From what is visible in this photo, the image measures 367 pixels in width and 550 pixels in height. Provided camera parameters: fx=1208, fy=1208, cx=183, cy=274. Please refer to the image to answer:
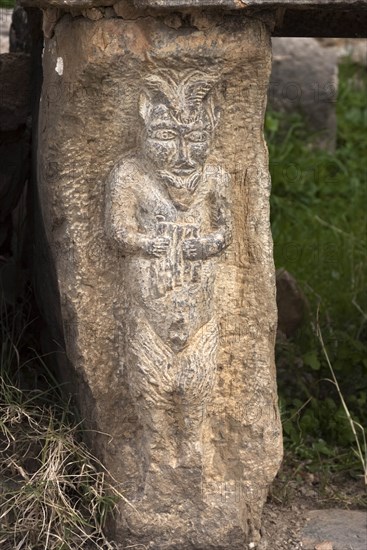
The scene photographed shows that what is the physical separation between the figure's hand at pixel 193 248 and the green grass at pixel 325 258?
3.57 feet

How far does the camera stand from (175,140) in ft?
10.8

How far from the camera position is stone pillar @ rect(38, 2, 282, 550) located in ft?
10.7

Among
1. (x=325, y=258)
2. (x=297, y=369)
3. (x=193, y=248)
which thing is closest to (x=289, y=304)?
(x=297, y=369)

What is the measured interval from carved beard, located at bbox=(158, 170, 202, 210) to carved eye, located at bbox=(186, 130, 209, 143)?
3.8 inches

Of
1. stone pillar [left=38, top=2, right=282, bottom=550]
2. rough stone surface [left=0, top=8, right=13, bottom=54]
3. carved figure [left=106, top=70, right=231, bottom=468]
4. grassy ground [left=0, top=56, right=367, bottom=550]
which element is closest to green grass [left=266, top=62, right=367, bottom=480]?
grassy ground [left=0, top=56, right=367, bottom=550]

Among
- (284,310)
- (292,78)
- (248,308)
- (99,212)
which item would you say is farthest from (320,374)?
(292,78)

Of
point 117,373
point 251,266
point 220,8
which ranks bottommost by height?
point 117,373

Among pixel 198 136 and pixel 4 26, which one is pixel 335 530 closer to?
pixel 198 136

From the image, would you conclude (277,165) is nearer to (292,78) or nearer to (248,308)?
(292,78)

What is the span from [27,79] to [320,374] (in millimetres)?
1566

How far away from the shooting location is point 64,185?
341 cm

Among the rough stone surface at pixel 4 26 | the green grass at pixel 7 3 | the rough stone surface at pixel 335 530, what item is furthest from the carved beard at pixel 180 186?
the rough stone surface at pixel 4 26

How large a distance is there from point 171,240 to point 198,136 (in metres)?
0.29

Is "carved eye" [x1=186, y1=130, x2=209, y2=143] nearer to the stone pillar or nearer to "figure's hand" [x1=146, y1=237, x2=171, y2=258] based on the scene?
the stone pillar
